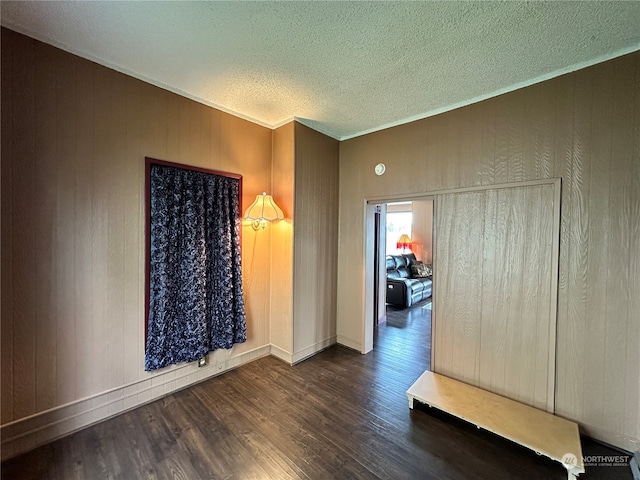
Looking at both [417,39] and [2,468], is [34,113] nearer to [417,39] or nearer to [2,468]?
[2,468]

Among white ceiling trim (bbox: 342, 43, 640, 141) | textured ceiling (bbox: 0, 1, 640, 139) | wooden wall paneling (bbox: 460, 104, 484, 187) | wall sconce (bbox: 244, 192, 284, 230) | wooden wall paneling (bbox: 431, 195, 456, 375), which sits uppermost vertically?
textured ceiling (bbox: 0, 1, 640, 139)

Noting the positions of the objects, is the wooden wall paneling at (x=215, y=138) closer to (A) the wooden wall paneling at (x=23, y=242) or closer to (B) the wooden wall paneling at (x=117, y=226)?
(B) the wooden wall paneling at (x=117, y=226)

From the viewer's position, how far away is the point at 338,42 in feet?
5.96

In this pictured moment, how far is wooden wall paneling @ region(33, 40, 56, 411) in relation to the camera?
182 centimetres

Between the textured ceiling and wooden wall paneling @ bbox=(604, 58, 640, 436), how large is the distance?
0.39 meters

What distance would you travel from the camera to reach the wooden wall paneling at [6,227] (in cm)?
169

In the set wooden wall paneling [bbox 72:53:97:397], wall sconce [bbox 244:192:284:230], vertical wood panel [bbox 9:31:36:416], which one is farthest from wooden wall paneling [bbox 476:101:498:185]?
vertical wood panel [bbox 9:31:36:416]

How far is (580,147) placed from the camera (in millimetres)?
2033

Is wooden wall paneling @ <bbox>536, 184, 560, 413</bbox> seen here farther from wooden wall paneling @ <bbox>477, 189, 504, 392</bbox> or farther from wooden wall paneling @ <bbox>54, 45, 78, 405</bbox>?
wooden wall paneling @ <bbox>54, 45, 78, 405</bbox>

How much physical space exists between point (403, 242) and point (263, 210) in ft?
18.5

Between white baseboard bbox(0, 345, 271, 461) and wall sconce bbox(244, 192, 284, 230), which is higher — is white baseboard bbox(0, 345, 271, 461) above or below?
below

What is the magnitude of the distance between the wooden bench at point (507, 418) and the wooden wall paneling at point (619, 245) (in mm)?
425

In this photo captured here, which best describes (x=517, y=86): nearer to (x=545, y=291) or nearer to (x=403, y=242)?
(x=545, y=291)

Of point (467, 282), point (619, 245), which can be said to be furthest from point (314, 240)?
point (619, 245)
